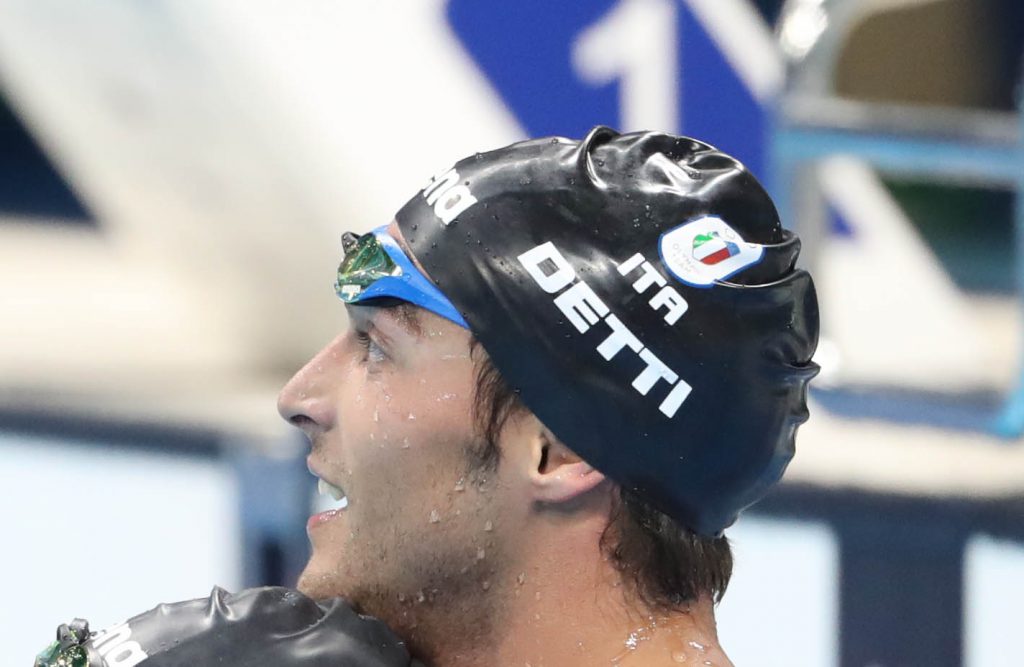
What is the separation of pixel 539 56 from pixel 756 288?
→ 2.94 meters

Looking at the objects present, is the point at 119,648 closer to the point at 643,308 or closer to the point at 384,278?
the point at 384,278

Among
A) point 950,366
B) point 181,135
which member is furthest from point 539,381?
point 181,135

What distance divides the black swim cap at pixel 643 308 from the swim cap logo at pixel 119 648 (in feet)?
1.56

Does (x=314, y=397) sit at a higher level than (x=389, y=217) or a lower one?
higher

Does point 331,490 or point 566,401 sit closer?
point 566,401

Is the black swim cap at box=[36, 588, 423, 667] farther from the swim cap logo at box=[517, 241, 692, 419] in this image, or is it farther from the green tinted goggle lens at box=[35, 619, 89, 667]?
the swim cap logo at box=[517, 241, 692, 419]

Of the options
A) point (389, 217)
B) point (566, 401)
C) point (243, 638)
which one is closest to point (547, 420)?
point (566, 401)

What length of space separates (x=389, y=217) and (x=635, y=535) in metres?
3.03

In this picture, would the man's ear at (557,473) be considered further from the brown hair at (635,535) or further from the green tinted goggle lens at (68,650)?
the green tinted goggle lens at (68,650)

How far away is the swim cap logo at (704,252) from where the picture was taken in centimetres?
156

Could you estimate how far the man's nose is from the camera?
169cm

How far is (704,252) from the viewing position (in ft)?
5.16

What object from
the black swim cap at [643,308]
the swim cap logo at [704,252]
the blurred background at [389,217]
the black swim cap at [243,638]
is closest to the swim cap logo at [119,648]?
the black swim cap at [243,638]

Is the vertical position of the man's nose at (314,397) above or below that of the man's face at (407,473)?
above
